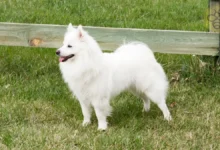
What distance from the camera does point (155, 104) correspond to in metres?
5.45

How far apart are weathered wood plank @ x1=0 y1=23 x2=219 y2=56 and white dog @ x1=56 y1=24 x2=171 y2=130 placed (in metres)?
0.67

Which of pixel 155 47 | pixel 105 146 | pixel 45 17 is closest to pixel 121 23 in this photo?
pixel 45 17

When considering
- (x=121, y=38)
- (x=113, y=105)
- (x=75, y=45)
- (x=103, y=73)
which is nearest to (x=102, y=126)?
(x=103, y=73)

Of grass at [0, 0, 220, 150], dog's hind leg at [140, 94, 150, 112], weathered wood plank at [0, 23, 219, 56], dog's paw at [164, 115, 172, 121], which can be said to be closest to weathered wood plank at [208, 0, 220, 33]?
weathered wood plank at [0, 23, 219, 56]

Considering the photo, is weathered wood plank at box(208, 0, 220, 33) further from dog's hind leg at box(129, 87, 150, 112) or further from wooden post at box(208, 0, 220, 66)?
dog's hind leg at box(129, 87, 150, 112)

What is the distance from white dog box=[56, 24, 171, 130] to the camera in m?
4.47

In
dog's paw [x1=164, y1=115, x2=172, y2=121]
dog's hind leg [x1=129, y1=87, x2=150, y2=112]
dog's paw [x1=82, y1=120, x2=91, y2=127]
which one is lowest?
dog's paw [x1=164, y1=115, x2=172, y2=121]

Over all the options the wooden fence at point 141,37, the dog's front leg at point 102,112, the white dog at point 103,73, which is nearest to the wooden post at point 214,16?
the wooden fence at point 141,37

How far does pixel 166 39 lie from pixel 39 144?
217 cm

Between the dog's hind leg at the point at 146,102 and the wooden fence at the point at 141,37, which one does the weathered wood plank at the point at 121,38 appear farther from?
the dog's hind leg at the point at 146,102

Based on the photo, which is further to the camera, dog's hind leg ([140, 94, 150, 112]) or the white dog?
dog's hind leg ([140, 94, 150, 112])

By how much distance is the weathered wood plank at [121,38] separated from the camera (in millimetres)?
5621

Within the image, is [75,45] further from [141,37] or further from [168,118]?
[141,37]

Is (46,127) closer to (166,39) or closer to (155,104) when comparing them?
(155,104)
